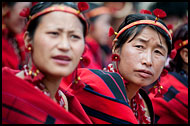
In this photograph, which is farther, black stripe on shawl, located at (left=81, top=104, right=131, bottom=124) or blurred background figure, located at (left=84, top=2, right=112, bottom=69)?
blurred background figure, located at (left=84, top=2, right=112, bottom=69)

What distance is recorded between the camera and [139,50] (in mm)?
3012

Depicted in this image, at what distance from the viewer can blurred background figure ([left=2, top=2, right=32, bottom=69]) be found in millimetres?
4770

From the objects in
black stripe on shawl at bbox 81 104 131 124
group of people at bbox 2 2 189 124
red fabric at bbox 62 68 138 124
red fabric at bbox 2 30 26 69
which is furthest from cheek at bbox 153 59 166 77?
red fabric at bbox 2 30 26 69

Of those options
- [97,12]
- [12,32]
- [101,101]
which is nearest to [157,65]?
[101,101]

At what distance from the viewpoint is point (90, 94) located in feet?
9.39

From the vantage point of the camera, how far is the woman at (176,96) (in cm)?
Answer: 403

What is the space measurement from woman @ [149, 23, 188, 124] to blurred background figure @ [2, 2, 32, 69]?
2.14 metres

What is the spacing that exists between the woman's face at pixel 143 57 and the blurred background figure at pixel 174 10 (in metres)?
4.96

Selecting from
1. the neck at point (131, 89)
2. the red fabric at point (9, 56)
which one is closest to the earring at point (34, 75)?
the neck at point (131, 89)

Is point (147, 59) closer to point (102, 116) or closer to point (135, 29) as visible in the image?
point (135, 29)

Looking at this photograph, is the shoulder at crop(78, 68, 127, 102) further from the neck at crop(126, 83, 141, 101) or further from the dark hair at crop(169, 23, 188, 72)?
the dark hair at crop(169, 23, 188, 72)

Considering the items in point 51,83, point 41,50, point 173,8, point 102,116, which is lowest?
point 102,116

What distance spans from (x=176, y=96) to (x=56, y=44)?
2.33 metres

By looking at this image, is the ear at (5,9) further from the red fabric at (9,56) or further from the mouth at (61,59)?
the mouth at (61,59)
